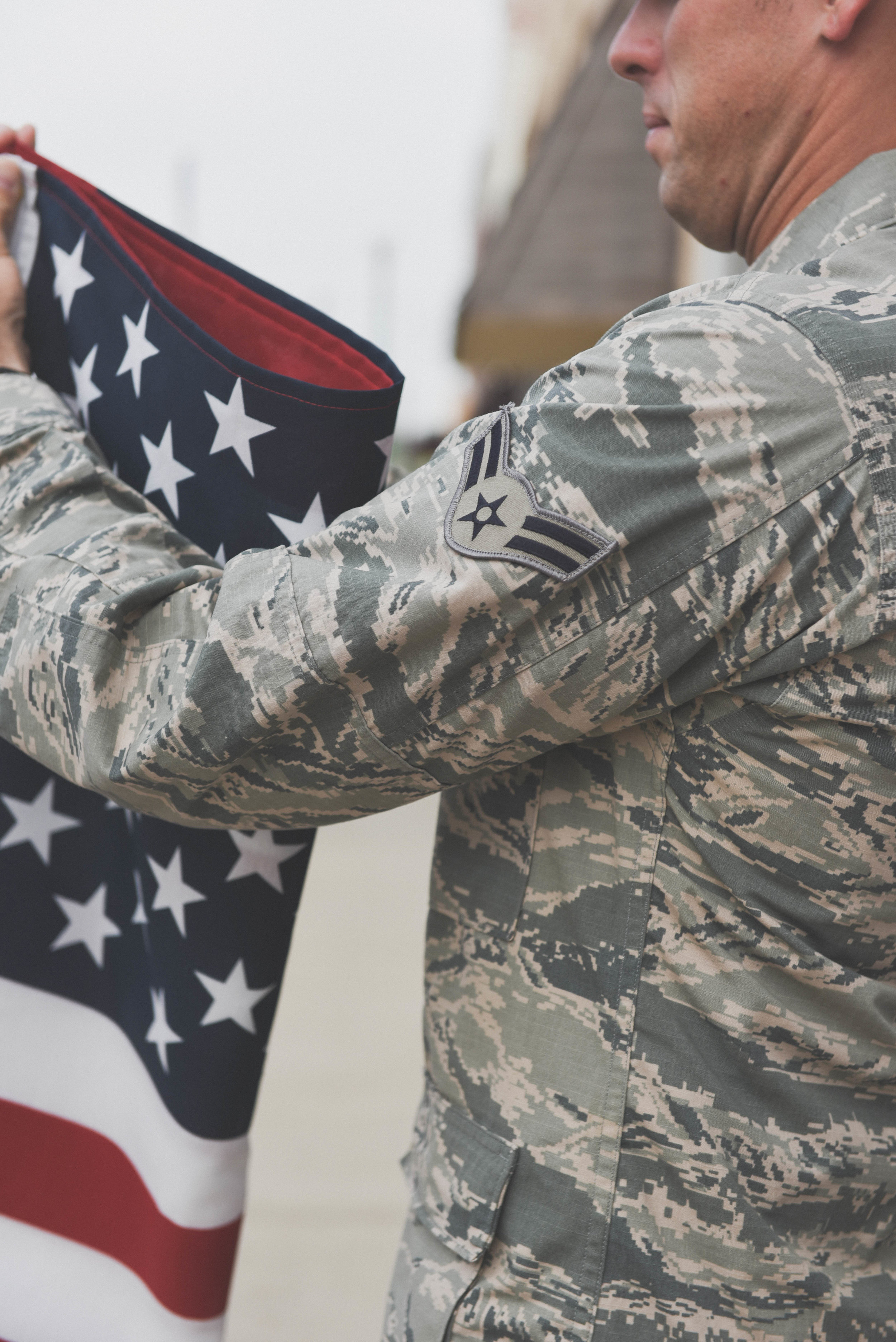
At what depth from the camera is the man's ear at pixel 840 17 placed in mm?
1117

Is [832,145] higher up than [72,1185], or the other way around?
[832,145]

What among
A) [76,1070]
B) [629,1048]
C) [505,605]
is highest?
[505,605]

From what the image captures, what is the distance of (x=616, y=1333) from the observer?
42.3 inches

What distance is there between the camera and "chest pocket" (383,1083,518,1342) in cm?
112

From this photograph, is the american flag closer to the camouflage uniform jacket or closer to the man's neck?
the camouflage uniform jacket

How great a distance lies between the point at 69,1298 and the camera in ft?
4.66

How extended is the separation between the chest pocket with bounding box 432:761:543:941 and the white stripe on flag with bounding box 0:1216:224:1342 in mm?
634

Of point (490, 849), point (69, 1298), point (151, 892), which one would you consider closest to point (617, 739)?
point (490, 849)

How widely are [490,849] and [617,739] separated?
0.64 feet

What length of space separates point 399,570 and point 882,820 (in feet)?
1.58

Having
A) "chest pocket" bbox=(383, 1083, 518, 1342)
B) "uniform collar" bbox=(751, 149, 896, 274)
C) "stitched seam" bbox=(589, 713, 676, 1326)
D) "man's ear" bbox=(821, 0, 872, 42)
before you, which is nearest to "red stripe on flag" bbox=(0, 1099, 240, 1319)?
"chest pocket" bbox=(383, 1083, 518, 1342)

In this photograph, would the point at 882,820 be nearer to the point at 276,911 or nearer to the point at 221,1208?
the point at 276,911

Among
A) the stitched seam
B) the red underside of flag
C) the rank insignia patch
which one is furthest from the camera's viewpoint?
the red underside of flag

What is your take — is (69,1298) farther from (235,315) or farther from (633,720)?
(235,315)
